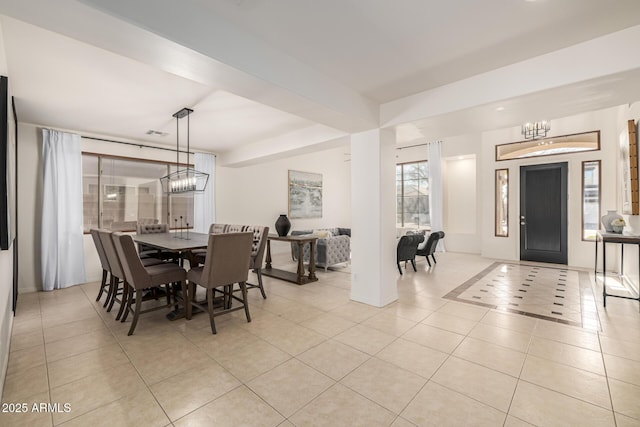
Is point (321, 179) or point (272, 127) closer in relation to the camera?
point (272, 127)

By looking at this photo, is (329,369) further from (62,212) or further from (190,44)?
(62,212)

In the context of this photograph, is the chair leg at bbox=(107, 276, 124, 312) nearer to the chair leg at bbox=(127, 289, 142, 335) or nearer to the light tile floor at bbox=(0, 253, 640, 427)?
the light tile floor at bbox=(0, 253, 640, 427)

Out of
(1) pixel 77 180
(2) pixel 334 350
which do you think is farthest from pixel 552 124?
(1) pixel 77 180

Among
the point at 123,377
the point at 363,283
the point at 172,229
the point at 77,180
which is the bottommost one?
the point at 123,377

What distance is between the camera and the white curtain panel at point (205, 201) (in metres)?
6.22

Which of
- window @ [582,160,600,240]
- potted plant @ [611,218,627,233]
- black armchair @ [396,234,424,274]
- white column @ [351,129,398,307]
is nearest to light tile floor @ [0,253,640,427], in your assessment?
white column @ [351,129,398,307]

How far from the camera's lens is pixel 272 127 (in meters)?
4.69

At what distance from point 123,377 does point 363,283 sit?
263cm

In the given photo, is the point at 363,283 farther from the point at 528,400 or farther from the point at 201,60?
the point at 201,60

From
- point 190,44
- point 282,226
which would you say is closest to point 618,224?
point 282,226

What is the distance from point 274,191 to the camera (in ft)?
25.1

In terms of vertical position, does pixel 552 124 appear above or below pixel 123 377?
above

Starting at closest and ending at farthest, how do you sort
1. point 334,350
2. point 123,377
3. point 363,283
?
point 123,377 < point 334,350 < point 363,283

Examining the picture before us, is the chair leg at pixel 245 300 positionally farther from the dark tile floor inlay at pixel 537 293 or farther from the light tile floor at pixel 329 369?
the dark tile floor inlay at pixel 537 293
